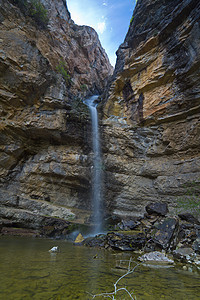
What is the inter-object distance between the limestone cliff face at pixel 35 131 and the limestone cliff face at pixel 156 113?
9.84 ft

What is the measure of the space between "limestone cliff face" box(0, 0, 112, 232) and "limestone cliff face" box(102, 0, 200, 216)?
300 centimetres

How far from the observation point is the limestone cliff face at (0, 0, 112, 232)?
12.1 m

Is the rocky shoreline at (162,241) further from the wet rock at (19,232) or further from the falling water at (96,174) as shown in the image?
the falling water at (96,174)

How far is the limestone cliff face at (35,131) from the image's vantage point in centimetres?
1208

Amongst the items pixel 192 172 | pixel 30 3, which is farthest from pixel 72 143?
pixel 30 3

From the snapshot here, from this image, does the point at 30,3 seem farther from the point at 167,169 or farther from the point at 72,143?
the point at 167,169

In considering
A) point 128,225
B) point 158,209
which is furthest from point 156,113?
point 128,225

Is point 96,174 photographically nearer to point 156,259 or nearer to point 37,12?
point 156,259

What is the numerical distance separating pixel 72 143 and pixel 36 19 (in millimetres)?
13465

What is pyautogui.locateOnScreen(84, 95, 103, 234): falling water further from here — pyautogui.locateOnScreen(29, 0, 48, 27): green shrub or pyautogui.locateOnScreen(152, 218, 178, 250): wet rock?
pyautogui.locateOnScreen(29, 0, 48, 27): green shrub

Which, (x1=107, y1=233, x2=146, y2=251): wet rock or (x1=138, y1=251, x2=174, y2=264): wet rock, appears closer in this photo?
(x1=138, y1=251, x2=174, y2=264): wet rock

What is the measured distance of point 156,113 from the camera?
13406mm

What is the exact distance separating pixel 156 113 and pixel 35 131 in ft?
34.2

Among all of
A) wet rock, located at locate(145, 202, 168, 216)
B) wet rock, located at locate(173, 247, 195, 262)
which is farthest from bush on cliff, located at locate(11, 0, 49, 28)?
wet rock, located at locate(173, 247, 195, 262)
